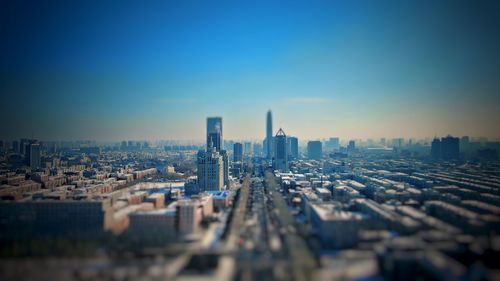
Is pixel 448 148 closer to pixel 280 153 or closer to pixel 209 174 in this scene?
pixel 280 153

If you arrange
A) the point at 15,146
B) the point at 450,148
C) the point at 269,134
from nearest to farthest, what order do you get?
1. the point at 450,148
2. the point at 15,146
3. the point at 269,134

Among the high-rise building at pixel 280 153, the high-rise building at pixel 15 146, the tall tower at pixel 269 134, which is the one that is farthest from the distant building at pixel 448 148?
the high-rise building at pixel 15 146

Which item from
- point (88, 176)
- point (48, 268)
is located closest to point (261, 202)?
point (48, 268)

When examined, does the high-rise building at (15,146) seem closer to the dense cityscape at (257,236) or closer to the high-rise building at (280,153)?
the dense cityscape at (257,236)

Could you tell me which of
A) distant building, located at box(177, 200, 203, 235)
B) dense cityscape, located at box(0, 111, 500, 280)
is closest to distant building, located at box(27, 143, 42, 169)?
dense cityscape, located at box(0, 111, 500, 280)

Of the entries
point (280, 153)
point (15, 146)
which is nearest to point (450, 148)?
point (280, 153)

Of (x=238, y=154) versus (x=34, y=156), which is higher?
(x=34, y=156)

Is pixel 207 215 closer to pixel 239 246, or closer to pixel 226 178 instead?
pixel 239 246

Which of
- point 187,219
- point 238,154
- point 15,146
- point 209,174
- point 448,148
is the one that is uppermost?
point 15,146

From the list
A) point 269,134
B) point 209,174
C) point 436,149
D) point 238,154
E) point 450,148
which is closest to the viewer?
point 209,174
